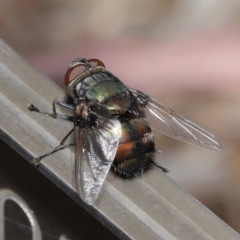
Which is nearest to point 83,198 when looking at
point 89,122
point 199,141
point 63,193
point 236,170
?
point 63,193

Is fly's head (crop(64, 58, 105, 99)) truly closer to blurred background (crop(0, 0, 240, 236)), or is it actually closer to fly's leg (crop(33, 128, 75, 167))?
fly's leg (crop(33, 128, 75, 167))

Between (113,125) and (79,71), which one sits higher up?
(79,71)

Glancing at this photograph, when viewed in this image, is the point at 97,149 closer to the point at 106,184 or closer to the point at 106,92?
the point at 106,92

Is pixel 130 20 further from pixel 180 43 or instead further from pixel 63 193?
pixel 63 193

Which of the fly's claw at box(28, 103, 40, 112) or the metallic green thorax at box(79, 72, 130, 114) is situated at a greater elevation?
the metallic green thorax at box(79, 72, 130, 114)

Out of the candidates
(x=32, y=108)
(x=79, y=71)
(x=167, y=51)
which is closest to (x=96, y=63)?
(x=79, y=71)

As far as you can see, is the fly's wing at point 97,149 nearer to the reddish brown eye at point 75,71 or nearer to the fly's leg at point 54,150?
the fly's leg at point 54,150

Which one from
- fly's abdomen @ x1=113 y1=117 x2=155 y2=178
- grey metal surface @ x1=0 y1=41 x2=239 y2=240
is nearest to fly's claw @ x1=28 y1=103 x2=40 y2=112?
grey metal surface @ x1=0 y1=41 x2=239 y2=240
